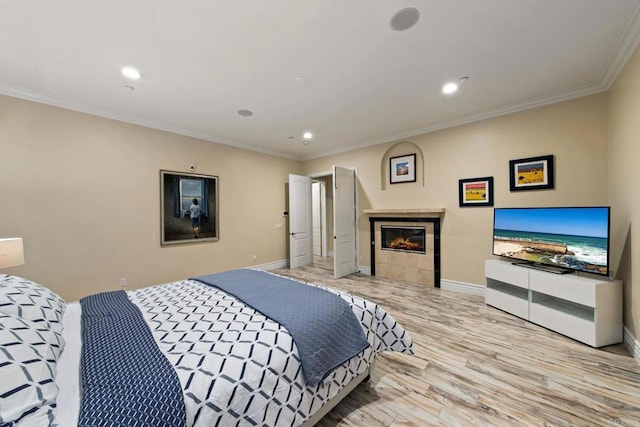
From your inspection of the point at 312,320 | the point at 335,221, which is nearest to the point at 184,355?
the point at 312,320

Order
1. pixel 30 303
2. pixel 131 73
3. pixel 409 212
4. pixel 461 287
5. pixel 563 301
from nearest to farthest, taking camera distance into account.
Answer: pixel 30 303 → pixel 131 73 → pixel 563 301 → pixel 461 287 → pixel 409 212

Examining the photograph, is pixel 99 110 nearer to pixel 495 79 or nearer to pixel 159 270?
pixel 159 270

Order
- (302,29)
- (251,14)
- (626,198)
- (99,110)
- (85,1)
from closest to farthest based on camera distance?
(85,1)
(251,14)
(302,29)
(626,198)
(99,110)

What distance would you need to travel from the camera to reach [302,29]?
75.4 inches

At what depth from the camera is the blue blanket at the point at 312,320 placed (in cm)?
135

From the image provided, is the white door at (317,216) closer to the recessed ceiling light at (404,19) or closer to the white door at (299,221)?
the white door at (299,221)

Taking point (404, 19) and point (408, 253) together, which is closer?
point (404, 19)

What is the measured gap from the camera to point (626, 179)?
2281 millimetres

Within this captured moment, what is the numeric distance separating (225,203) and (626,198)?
17.1ft

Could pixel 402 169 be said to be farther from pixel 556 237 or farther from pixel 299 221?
pixel 299 221

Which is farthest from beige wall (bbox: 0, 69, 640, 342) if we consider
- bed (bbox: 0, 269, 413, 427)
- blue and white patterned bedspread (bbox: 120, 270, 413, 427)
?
blue and white patterned bedspread (bbox: 120, 270, 413, 427)

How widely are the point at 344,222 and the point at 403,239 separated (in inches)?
45.0

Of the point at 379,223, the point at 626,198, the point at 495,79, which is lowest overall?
the point at 379,223

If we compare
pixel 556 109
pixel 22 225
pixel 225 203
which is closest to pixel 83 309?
pixel 22 225
